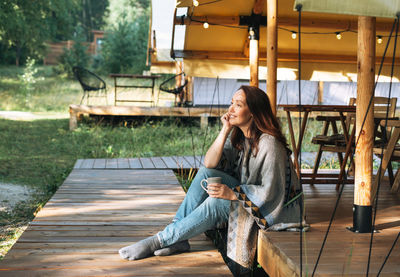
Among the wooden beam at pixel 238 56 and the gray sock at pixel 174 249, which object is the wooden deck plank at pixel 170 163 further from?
the gray sock at pixel 174 249

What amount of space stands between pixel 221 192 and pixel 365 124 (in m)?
0.85

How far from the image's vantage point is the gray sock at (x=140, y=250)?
2722 millimetres

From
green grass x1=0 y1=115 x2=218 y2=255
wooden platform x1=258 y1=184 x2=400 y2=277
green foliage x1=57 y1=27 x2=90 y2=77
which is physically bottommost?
green grass x1=0 y1=115 x2=218 y2=255

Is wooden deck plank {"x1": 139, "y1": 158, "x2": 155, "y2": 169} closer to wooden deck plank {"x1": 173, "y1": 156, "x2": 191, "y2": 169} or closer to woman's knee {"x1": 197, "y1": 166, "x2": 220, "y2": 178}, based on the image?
wooden deck plank {"x1": 173, "y1": 156, "x2": 191, "y2": 169}

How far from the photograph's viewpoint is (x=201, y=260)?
2.74m

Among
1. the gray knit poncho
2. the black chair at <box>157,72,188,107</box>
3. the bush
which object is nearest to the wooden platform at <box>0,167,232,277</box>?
the gray knit poncho

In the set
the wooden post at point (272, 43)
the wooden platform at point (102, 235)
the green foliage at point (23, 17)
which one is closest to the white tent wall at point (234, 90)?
the green foliage at point (23, 17)

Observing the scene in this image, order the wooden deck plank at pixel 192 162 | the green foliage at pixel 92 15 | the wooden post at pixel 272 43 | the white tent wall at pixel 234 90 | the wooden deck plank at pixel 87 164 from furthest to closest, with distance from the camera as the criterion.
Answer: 1. the green foliage at pixel 92 15
2. the white tent wall at pixel 234 90
3. the wooden deck plank at pixel 192 162
4. the wooden deck plank at pixel 87 164
5. the wooden post at pixel 272 43

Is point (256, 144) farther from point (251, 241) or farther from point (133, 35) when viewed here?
point (133, 35)

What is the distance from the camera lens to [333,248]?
2.59 meters

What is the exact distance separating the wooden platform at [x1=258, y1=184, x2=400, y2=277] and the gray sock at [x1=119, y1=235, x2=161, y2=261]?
0.56 m

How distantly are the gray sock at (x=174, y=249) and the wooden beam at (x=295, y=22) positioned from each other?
3.31m

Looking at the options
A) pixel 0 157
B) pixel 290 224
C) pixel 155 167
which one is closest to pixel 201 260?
pixel 290 224

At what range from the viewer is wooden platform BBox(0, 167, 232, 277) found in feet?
8.44
